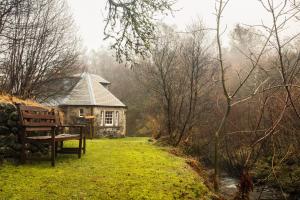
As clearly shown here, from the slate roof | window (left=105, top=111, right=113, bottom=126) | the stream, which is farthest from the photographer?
window (left=105, top=111, right=113, bottom=126)

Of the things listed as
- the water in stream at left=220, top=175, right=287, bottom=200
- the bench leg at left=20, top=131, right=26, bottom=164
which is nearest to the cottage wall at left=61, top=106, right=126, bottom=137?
the water in stream at left=220, top=175, right=287, bottom=200

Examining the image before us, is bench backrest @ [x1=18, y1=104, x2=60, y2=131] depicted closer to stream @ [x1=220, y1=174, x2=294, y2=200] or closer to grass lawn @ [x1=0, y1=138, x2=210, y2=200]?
grass lawn @ [x1=0, y1=138, x2=210, y2=200]

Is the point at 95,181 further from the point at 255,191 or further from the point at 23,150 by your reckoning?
the point at 255,191

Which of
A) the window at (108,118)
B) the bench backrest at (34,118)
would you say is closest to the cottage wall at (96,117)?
the window at (108,118)

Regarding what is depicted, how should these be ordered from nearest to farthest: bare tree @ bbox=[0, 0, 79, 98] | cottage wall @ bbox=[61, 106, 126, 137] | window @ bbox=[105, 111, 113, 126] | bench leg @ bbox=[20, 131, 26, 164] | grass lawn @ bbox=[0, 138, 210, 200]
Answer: grass lawn @ bbox=[0, 138, 210, 200]
bench leg @ bbox=[20, 131, 26, 164]
bare tree @ bbox=[0, 0, 79, 98]
cottage wall @ bbox=[61, 106, 126, 137]
window @ bbox=[105, 111, 113, 126]

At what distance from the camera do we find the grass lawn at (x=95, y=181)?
21.1 feet

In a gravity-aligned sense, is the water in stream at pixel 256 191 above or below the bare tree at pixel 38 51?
below

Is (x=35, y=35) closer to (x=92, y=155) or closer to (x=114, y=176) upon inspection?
(x=92, y=155)

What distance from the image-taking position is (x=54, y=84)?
25562mm

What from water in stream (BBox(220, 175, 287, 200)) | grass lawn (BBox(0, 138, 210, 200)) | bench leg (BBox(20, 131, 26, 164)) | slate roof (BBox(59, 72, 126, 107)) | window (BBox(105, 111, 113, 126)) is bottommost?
water in stream (BBox(220, 175, 287, 200))

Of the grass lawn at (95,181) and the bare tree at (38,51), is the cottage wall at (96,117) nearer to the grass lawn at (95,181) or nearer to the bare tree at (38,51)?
the bare tree at (38,51)

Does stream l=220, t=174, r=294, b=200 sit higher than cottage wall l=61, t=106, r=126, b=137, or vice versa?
cottage wall l=61, t=106, r=126, b=137

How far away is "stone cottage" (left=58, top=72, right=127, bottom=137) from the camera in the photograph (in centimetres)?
2752

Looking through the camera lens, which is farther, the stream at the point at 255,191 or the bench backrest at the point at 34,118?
the stream at the point at 255,191
